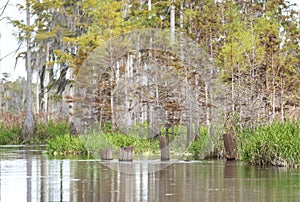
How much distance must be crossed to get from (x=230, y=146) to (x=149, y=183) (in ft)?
22.9

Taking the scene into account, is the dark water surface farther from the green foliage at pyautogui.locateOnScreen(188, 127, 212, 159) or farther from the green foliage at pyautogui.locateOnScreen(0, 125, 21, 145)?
the green foliage at pyautogui.locateOnScreen(0, 125, 21, 145)

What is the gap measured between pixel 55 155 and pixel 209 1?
1251 cm

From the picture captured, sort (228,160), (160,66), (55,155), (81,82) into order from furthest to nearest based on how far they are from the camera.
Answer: (81,82) → (160,66) → (55,155) → (228,160)

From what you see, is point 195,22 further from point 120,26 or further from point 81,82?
point 81,82

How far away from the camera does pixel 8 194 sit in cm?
1248

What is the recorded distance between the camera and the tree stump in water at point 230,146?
20.8 meters

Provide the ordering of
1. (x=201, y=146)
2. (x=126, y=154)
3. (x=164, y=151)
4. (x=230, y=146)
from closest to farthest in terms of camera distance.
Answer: (x=230, y=146) → (x=126, y=154) → (x=164, y=151) → (x=201, y=146)

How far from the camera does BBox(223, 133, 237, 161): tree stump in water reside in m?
20.8

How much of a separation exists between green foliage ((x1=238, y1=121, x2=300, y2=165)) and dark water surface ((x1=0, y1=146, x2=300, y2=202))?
0.50 meters

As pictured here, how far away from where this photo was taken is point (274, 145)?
18.3 m

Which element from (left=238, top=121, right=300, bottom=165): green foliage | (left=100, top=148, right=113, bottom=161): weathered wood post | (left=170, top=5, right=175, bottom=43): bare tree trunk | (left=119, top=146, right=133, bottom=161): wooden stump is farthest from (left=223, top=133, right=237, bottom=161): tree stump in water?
(left=170, top=5, right=175, bottom=43): bare tree trunk

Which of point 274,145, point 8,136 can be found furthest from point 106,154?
point 8,136

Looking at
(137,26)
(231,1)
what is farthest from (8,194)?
(231,1)

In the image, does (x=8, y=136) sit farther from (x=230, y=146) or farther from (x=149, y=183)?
(x=149, y=183)
